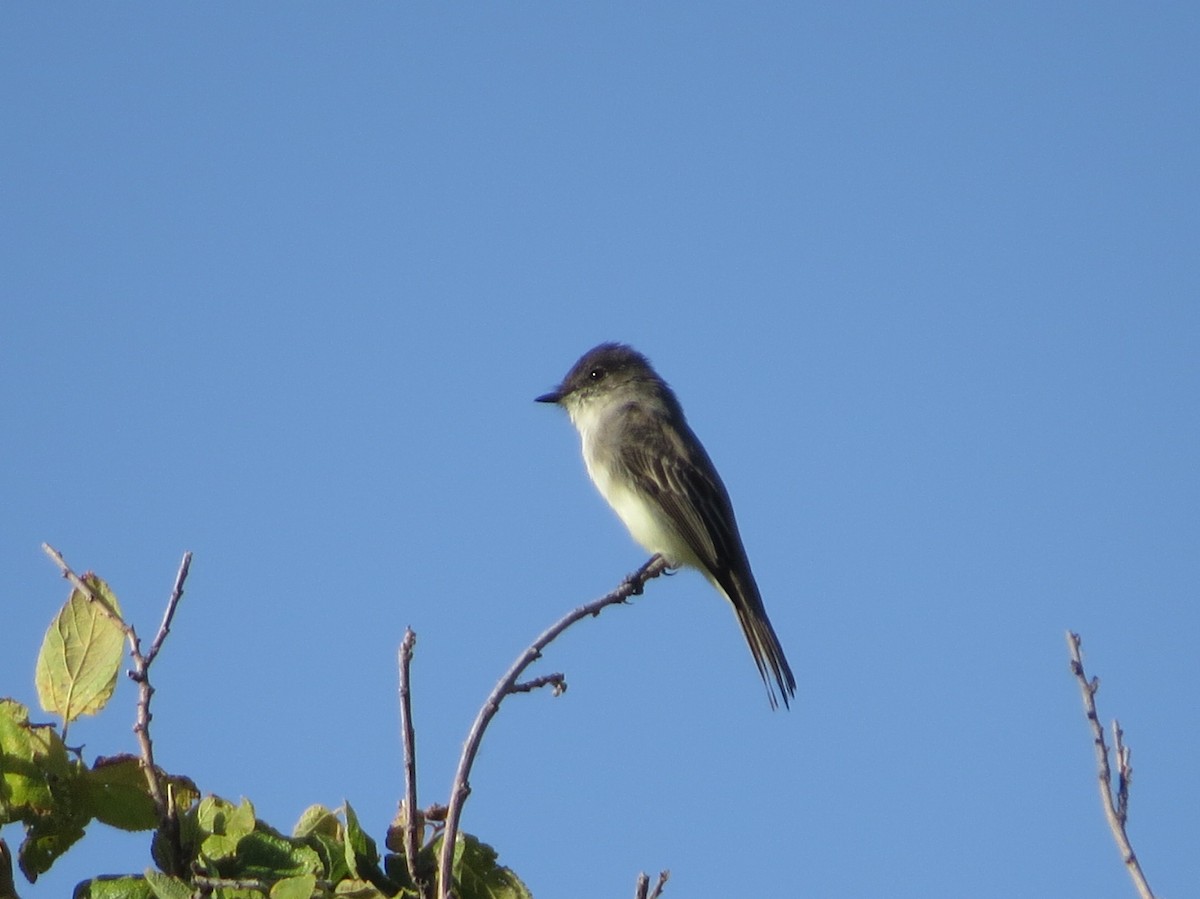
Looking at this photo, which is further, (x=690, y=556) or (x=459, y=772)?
(x=690, y=556)

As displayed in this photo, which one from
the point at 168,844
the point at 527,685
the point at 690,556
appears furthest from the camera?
the point at 690,556

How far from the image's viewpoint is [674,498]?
8461 millimetres

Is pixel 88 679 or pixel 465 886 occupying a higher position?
pixel 88 679

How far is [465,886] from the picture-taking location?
2846mm

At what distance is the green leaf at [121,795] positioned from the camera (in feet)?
8.82

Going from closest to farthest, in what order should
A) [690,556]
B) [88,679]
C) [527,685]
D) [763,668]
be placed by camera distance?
[88,679] → [527,685] → [763,668] → [690,556]

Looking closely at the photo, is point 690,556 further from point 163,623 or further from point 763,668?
point 163,623

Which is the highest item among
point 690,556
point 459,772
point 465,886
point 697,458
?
point 697,458

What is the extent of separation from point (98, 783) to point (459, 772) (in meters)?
0.69

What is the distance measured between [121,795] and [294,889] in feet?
1.50

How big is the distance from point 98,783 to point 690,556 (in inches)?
235

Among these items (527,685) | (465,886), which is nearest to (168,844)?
(465,886)

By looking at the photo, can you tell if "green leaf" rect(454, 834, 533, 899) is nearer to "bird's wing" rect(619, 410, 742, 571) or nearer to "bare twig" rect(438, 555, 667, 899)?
"bare twig" rect(438, 555, 667, 899)

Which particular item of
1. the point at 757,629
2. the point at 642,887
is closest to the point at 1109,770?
the point at 642,887
